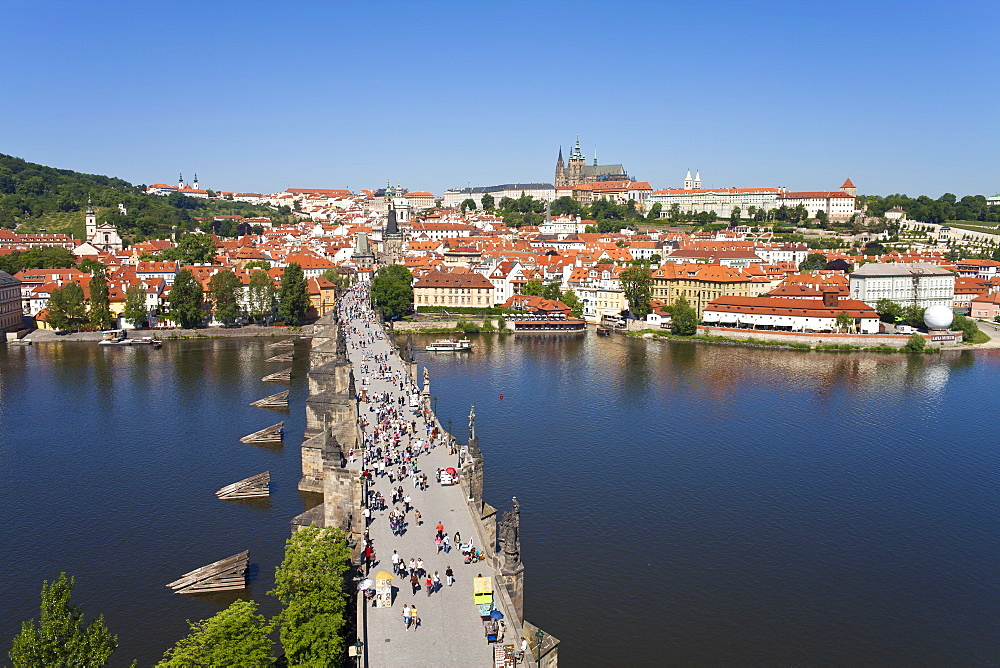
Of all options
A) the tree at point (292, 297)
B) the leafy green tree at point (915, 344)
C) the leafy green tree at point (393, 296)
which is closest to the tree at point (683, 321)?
the leafy green tree at point (915, 344)

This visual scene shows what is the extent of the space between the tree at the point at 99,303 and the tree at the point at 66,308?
107cm

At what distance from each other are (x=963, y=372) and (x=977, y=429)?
52.5ft

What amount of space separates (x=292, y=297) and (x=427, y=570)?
1920 inches

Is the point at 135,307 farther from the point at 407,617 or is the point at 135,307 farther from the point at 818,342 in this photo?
the point at 407,617

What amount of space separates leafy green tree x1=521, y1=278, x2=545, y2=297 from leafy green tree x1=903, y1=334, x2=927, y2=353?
97.6 feet

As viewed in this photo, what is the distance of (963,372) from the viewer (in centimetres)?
4916

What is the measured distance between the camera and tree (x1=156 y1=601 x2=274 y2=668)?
12914 mm

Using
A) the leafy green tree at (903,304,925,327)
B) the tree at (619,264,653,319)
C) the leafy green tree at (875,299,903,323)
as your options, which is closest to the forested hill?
the tree at (619,264,653,319)

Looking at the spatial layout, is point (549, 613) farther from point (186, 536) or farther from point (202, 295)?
point (202, 295)

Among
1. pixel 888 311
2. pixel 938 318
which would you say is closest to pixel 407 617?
pixel 938 318

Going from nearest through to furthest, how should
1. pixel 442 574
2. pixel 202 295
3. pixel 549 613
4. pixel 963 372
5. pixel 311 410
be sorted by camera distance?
pixel 442 574 → pixel 549 613 → pixel 311 410 → pixel 963 372 → pixel 202 295

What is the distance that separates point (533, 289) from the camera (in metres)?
72.5

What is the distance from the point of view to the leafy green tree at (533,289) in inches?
2842

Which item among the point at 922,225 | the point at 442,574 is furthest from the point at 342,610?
the point at 922,225
